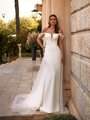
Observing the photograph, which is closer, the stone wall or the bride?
the stone wall

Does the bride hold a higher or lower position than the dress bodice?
lower

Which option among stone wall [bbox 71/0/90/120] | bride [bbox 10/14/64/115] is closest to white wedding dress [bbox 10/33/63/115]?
bride [bbox 10/14/64/115]

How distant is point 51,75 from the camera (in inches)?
A: 299

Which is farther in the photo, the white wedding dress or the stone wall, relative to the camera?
the white wedding dress

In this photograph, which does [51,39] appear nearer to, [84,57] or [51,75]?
[51,75]

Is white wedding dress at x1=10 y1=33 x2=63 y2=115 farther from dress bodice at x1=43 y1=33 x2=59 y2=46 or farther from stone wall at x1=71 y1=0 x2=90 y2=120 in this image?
stone wall at x1=71 y1=0 x2=90 y2=120

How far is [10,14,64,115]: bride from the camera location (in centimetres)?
753

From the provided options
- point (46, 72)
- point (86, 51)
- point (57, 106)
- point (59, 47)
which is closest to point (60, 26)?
point (59, 47)

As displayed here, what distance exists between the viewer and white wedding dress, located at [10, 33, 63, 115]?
24.7ft

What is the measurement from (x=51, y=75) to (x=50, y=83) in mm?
160

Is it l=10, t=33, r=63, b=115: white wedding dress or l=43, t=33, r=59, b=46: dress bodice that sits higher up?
l=43, t=33, r=59, b=46: dress bodice

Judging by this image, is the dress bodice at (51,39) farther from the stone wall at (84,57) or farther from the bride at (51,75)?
the stone wall at (84,57)

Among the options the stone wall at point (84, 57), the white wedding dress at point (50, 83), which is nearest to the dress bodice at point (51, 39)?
the white wedding dress at point (50, 83)

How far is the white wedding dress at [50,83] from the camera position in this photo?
7.52 m
